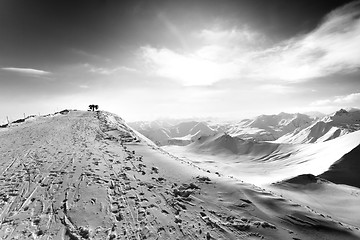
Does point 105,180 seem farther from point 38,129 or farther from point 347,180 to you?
point 347,180

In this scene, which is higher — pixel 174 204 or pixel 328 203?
pixel 174 204

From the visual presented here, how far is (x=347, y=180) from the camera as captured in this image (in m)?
82.3

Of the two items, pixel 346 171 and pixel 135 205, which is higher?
Answer: pixel 135 205

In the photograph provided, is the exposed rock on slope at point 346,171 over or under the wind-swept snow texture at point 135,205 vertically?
under

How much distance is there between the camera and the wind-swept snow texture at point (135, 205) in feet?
33.8

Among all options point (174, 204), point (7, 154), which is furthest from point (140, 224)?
point (7, 154)

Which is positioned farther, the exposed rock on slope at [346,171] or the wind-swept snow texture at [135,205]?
the exposed rock on slope at [346,171]

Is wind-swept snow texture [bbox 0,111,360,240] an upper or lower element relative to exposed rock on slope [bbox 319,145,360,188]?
upper

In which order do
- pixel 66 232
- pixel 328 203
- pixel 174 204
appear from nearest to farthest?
pixel 66 232
pixel 174 204
pixel 328 203

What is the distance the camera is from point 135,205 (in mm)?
12109

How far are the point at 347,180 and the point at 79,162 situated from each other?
96572 mm

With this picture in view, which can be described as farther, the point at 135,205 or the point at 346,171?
the point at 346,171

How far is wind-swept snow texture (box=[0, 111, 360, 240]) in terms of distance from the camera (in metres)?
10.3

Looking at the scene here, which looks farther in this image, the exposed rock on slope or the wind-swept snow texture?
the exposed rock on slope
